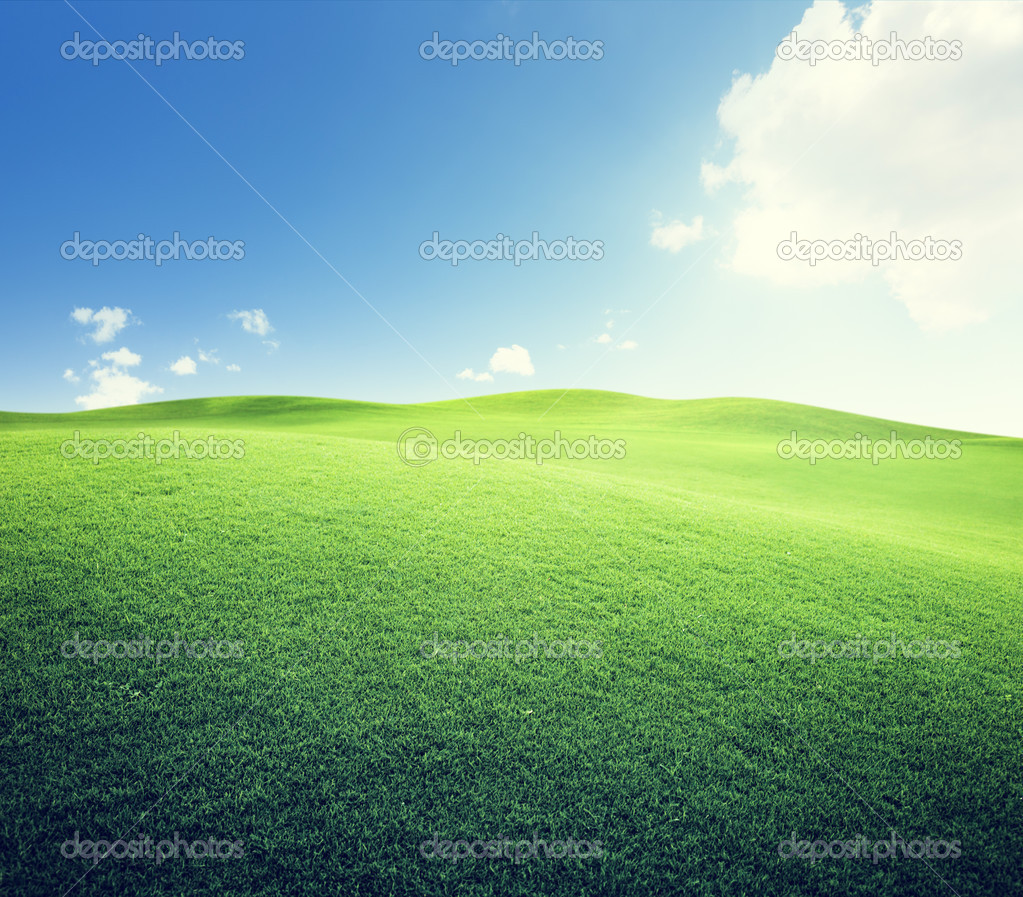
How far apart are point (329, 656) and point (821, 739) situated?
5.08m

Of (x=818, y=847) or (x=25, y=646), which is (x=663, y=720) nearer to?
(x=818, y=847)

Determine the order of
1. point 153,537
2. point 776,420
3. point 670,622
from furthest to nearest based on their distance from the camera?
1. point 776,420
2. point 153,537
3. point 670,622

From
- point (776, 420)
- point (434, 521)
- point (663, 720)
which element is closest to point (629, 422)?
point (776, 420)

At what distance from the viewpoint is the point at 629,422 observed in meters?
49.3

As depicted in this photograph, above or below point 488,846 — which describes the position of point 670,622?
above
